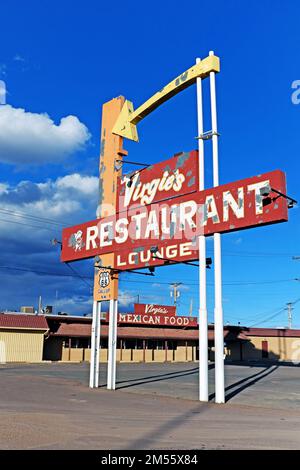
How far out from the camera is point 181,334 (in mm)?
51750

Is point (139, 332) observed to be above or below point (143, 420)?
above

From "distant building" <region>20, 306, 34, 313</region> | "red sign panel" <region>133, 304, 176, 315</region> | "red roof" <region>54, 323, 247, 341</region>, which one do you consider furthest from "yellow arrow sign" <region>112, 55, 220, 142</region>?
"distant building" <region>20, 306, 34, 313</region>

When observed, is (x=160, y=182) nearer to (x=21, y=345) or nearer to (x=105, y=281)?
(x=105, y=281)

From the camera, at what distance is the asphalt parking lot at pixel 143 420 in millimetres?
8016

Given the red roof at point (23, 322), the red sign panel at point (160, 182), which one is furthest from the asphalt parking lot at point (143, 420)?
the red roof at point (23, 322)

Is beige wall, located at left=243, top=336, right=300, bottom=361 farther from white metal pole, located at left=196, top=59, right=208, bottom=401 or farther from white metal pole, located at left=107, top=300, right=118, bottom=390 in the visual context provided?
white metal pole, located at left=196, top=59, right=208, bottom=401

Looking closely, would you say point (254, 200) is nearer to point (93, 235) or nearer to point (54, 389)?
point (93, 235)

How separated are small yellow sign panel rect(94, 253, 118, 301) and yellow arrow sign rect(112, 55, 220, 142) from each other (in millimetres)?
5501

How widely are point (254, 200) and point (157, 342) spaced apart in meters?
38.9

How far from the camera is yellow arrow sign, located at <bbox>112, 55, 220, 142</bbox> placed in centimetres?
1698

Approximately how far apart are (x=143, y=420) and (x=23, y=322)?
109 ft

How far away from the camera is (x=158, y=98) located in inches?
781

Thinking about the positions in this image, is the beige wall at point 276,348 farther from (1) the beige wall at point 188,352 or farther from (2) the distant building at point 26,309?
(2) the distant building at point 26,309

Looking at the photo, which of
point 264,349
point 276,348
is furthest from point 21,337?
point 276,348
